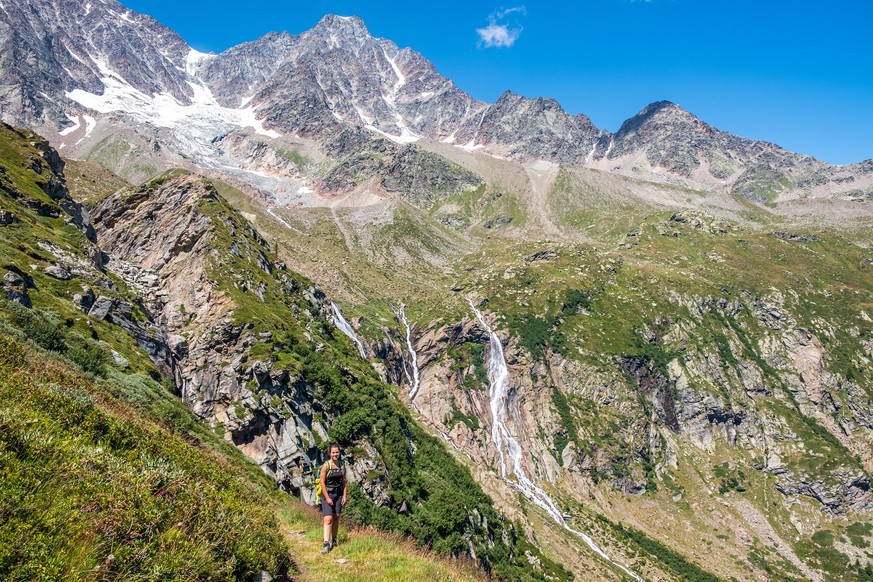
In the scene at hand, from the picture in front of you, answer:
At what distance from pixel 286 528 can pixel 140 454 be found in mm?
6944

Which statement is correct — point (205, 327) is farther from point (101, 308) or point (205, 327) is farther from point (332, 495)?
point (332, 495)

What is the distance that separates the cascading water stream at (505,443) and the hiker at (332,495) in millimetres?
78292

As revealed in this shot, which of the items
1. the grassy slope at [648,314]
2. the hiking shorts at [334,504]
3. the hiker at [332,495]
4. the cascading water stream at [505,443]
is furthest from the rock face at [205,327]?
the cascading water stream at [505,443]

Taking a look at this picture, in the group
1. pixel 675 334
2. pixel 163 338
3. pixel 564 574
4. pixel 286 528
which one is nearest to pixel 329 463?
pixel 286 528

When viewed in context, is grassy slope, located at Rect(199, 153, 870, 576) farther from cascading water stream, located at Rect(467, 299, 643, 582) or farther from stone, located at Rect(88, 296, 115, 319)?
stone, located at Rect(88, 296, 115, 319)

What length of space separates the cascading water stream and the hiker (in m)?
78.3

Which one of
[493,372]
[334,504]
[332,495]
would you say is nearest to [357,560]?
[334,504]

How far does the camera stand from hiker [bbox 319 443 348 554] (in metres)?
14.1

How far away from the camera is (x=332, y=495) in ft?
47.1

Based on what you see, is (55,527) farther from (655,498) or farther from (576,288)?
(576,288)

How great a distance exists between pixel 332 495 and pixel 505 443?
4113 inches

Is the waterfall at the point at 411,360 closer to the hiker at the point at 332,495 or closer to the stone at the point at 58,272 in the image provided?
the stone at the point at 58,272

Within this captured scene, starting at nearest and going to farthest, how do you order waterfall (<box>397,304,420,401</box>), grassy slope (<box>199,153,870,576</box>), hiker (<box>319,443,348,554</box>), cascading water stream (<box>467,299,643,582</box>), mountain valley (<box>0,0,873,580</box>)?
hiker (<box>319,443,348,554</box>) < mountain valley (<box>0,0,873,580</box>) < cascading water stream (<box>467,299,643,582</box>) < grassy slope (<box>199,153,870,576</box>) < waterfall (<box>397,304,420,401</box>)

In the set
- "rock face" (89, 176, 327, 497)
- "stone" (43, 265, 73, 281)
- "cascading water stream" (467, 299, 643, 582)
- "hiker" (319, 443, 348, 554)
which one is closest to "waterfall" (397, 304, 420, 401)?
"cascading water stream" (467, 299, 643, 582)
